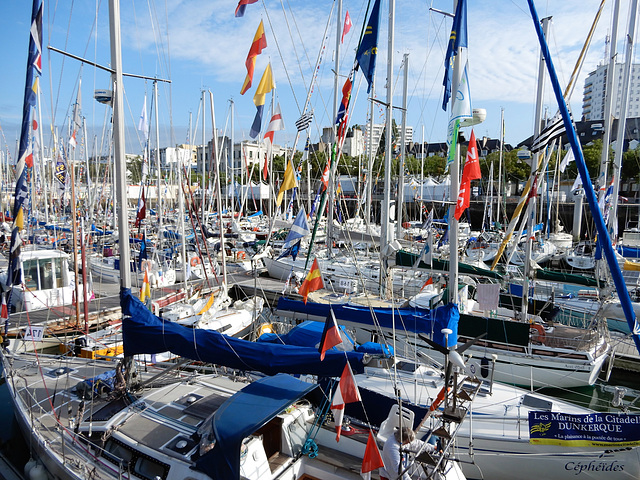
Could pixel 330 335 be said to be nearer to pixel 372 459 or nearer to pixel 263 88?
pixel 372 459

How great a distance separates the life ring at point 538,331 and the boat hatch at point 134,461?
37.7ft

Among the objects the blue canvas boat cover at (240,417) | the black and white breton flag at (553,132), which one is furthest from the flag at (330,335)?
the black and white breton flag at (553,132)

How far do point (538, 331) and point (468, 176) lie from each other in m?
7.66

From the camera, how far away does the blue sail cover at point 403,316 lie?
352 inches

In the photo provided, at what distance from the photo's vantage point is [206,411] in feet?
24.5

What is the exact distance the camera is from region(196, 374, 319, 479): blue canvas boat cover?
5.76m

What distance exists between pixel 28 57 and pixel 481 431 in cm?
1128

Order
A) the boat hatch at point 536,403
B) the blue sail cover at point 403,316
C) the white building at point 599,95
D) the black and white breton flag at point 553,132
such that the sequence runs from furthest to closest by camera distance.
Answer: the white building at point 599,95 < the boat hatch at point 536,403 < the blue sail cover at point 403,316 < the black and white breton flag at point 553,132

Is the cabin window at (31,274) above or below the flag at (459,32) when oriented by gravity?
below

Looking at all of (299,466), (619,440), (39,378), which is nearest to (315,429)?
(299,466)

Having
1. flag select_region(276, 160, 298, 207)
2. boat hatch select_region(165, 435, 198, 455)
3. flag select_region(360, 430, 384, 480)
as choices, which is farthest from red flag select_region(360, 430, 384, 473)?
flag select_region(276, 160, 298, 207)

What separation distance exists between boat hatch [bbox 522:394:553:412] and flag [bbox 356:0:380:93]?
25.4ft

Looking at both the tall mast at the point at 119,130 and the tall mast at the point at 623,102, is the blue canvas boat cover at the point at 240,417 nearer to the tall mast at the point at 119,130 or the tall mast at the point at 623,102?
the tall mast at the point at 119,130

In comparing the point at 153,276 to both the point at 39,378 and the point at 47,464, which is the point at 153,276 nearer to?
the point at 39,378
